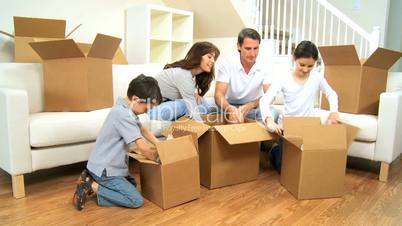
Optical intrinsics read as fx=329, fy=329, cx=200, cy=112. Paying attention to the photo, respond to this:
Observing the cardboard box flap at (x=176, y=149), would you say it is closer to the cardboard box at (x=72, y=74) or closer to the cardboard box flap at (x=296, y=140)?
the cardboard box flap at (x=296, y=140)

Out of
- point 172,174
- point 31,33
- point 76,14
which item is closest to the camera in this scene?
point 172,174

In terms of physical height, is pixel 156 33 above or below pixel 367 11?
below

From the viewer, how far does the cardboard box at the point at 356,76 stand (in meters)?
2.09

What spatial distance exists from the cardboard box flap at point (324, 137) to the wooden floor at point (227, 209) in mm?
294

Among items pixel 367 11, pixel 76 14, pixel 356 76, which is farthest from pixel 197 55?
pixel 367 11

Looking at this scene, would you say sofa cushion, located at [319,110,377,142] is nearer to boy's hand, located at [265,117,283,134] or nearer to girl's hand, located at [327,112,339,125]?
girl's hand, located at [327,112,339,125]

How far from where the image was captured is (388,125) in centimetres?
196

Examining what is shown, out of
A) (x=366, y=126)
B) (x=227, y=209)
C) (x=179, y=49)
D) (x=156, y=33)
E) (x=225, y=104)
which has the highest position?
(x=156, y=33)

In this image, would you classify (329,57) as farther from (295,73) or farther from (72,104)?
(72,104)

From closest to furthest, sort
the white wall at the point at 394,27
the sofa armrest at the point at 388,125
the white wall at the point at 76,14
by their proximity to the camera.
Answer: the sofa armrest at the point at 388,125
the white wall at the point at 76,14
the white wall at the point at 394,27

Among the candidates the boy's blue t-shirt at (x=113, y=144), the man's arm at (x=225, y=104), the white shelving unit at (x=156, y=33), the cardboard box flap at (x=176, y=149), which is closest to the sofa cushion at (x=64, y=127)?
the boy's blue t-shirt at (x=113, y=144)

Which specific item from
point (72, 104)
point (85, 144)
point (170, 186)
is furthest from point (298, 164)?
point (72, 104)

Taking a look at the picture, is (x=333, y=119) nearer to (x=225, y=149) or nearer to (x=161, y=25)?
(x=225, y=149)

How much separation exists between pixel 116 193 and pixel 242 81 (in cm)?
109
